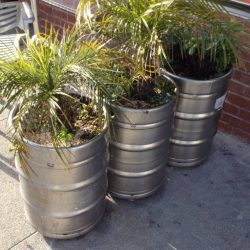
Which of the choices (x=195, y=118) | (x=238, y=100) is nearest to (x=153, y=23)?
(x=195, y=118)

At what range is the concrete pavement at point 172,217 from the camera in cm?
235

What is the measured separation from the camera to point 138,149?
7.70 feet

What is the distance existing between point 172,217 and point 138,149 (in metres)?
0.52

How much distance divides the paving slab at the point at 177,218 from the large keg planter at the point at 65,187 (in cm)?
10

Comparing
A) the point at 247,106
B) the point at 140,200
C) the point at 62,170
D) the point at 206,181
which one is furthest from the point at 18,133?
the point at 247,106

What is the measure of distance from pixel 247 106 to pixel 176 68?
2.34ft

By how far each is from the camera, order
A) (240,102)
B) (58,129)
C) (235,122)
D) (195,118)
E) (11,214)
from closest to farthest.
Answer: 1. (58,129)
2. (11,214)
3. (195,118)
4. (240,102)
5. (235,122)

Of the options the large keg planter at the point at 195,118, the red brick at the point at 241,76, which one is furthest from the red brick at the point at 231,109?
the large keg planter at the point at 195,118

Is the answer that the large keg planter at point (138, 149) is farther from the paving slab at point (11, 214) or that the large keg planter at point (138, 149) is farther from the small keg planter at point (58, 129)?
the paving slab at point (11, 214)

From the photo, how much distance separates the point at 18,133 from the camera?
1.90 m

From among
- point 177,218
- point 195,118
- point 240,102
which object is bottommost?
point 177,218

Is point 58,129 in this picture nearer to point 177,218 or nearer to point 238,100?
point 177,218

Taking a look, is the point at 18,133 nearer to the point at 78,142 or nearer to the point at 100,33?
the point at 78,142

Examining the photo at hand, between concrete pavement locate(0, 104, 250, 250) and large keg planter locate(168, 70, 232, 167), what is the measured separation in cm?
12
